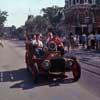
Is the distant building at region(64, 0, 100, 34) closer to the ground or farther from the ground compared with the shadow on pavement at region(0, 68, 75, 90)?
farther from the ground

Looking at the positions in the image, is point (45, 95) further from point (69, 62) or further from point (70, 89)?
point (69, 62)

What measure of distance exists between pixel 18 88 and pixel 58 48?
312 cm

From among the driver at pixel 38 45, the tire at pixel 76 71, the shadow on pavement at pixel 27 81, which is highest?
the driver at pixel 38 45

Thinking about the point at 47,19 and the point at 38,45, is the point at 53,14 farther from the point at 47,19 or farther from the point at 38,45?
the point at 38,45

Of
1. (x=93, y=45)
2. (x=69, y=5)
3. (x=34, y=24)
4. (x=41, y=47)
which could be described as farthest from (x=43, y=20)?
(x=41, y=47)

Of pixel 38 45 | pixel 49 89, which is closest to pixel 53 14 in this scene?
pixel 38 45

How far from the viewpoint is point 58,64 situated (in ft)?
46.7

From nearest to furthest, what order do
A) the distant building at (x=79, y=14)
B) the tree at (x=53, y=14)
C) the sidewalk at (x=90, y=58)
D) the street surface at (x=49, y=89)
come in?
the street surface at (x=49, y=89) < the sidewalk at (x=90, y=58) < the distant building at (x=79, y=14) < the tree at (x=53, y=14)

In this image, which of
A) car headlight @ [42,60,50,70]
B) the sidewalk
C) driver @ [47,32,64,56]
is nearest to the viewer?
car headlight @ [42,60,50,70]

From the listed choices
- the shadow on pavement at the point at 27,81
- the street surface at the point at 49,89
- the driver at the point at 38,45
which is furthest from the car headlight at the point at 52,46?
the street surface at the point at 49,89

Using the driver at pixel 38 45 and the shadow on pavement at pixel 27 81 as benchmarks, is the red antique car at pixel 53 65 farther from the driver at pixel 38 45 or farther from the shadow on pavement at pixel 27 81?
the driver at pixel 38 45

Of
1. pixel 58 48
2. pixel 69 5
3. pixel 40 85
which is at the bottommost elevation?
pixel 40 85

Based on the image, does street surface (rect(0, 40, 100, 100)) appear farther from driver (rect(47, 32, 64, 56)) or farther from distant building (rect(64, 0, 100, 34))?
distant building (rect(64, 0, 100, 34))

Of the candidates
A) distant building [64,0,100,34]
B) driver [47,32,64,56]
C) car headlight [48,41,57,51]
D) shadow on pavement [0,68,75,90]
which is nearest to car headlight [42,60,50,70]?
shadow on pavement [0,68,75,90]
